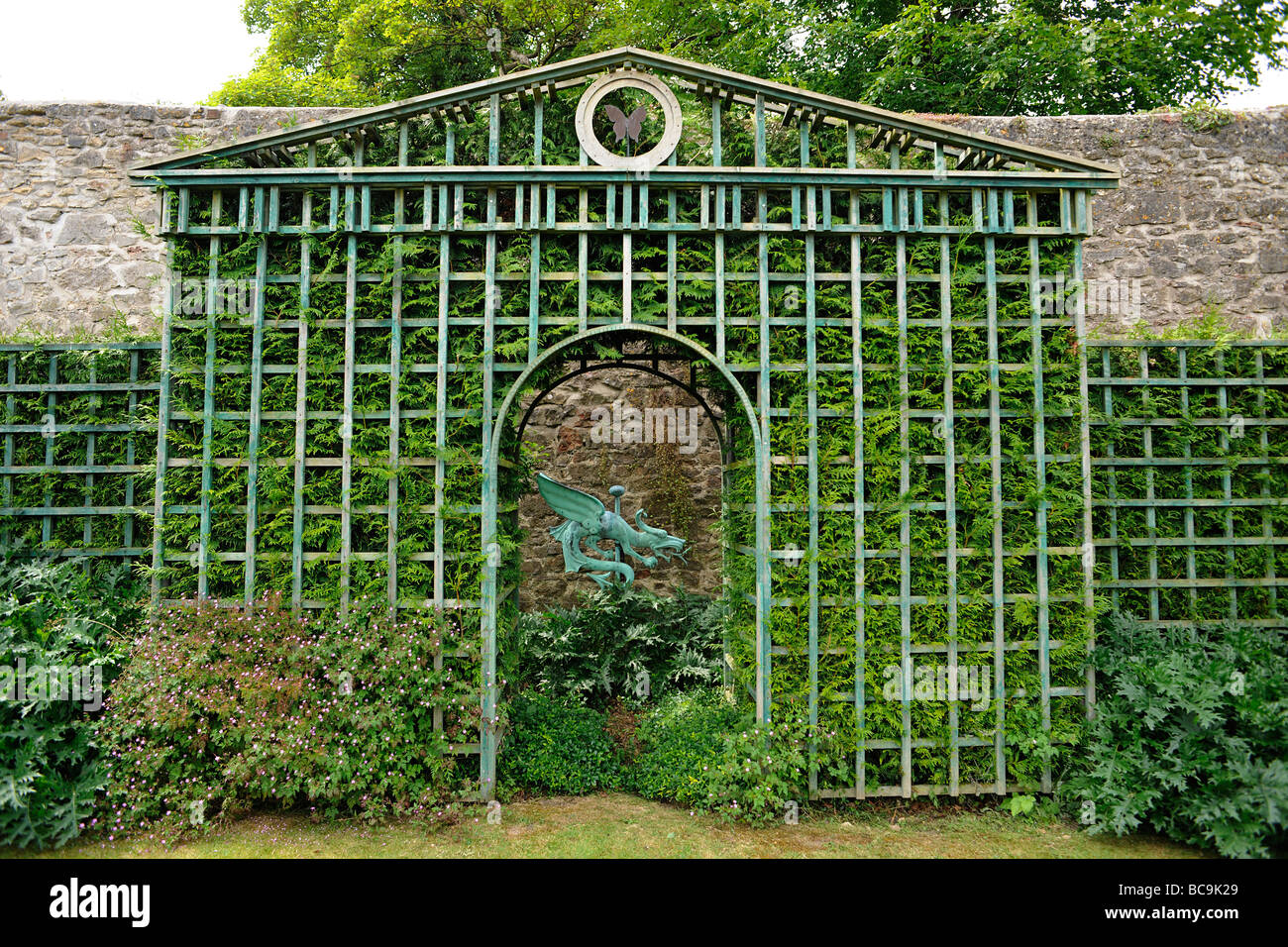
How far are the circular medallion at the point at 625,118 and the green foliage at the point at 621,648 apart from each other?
383 cm

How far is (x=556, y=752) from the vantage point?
516 centimetres

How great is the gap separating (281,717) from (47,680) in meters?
1.33

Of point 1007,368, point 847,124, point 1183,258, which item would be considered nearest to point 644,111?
point 847,124

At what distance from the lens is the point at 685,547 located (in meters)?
8.36

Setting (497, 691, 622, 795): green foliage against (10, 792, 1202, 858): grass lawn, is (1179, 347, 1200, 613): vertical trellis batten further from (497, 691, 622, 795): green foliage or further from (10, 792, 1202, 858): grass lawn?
(497, 691, 622, 795): green foliage

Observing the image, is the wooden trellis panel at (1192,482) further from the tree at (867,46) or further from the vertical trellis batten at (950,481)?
the tree at (867,46)

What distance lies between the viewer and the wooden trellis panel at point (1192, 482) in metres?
5.21

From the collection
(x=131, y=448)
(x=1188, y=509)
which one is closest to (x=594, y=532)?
(x=131, y=448)

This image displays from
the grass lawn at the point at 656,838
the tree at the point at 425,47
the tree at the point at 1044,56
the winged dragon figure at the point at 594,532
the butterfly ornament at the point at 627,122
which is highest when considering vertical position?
the tree at the point at 425,47

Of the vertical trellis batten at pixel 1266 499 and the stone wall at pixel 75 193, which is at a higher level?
the stone wall at pixel 75 193

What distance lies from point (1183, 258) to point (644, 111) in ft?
18.5

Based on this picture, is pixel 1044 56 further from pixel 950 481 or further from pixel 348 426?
pixel 348 426

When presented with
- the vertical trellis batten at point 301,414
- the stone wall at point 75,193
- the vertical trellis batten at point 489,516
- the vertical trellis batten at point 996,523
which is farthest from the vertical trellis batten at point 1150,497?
the stone wall at point 75,193

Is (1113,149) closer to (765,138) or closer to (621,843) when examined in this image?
(765,138)
